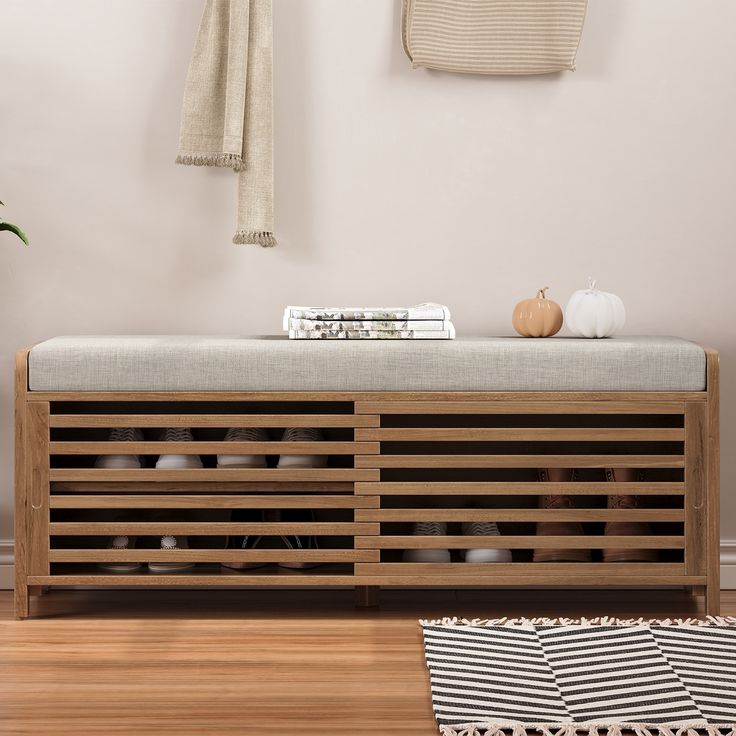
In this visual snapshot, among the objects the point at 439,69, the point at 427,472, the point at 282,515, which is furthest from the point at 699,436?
the point at 439,69

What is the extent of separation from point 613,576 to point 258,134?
1335mm

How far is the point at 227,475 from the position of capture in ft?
6.71

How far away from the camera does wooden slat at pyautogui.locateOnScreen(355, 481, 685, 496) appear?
204 cm

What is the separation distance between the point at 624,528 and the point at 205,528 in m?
0.92

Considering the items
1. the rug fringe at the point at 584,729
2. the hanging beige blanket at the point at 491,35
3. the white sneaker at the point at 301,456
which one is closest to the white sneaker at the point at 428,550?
the white sneaker at the point at 301,456

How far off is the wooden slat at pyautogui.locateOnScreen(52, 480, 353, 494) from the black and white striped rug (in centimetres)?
37

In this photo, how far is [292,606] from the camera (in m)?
2.21

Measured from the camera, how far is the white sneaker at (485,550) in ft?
6.78

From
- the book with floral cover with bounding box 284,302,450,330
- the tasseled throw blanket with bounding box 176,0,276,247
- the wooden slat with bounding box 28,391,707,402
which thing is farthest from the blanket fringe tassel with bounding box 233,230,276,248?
the wooden slat with bounding box 28,391,707,402

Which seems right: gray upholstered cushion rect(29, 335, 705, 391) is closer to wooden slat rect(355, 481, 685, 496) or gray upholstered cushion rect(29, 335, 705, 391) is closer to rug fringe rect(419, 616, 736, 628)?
wooden slat rect(355, 481, 685, 496)

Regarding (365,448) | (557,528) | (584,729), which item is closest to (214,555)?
(365,448)

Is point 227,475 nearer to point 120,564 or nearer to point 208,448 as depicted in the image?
point 208,448

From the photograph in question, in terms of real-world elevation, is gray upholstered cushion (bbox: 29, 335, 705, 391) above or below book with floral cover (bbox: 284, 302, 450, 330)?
below

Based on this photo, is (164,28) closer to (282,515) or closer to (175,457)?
(175,457)
